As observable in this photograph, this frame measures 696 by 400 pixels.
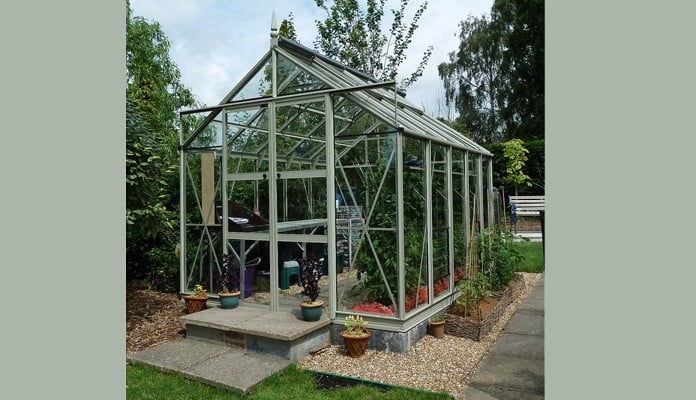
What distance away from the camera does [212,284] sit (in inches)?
259

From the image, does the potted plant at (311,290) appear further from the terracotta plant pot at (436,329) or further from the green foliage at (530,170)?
the green foliage at (530,170)

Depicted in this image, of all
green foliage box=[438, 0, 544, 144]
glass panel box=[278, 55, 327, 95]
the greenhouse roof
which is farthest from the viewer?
green foliage box=[438, 0, 544, 144]

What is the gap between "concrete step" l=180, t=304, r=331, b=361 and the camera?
4.97 metres

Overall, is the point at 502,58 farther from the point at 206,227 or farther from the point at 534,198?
the point at 206,227

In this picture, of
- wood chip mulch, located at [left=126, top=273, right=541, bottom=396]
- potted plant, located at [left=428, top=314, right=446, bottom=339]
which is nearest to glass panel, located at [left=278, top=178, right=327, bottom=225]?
wood chip mulch, located at [left=126, top=273, right=541, bottom=396]

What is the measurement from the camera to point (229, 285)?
6125 millimetres

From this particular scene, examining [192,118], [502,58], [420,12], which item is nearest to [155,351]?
[192,118]

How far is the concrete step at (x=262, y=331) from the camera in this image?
16.3ft

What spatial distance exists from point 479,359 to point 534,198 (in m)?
13.2

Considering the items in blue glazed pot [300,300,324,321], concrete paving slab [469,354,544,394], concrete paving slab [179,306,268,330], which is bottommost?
concrete paving slab [469,354,544,394]

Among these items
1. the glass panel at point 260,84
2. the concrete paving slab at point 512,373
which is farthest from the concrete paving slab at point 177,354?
the glass panel at point 260,84

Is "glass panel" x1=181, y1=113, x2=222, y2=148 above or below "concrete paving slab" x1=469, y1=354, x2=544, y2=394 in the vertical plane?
above

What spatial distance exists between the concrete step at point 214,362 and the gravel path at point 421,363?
0.47 meters

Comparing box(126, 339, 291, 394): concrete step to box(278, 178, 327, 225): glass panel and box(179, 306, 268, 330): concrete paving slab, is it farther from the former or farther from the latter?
box(278, 178, 327, 225): glass panel
